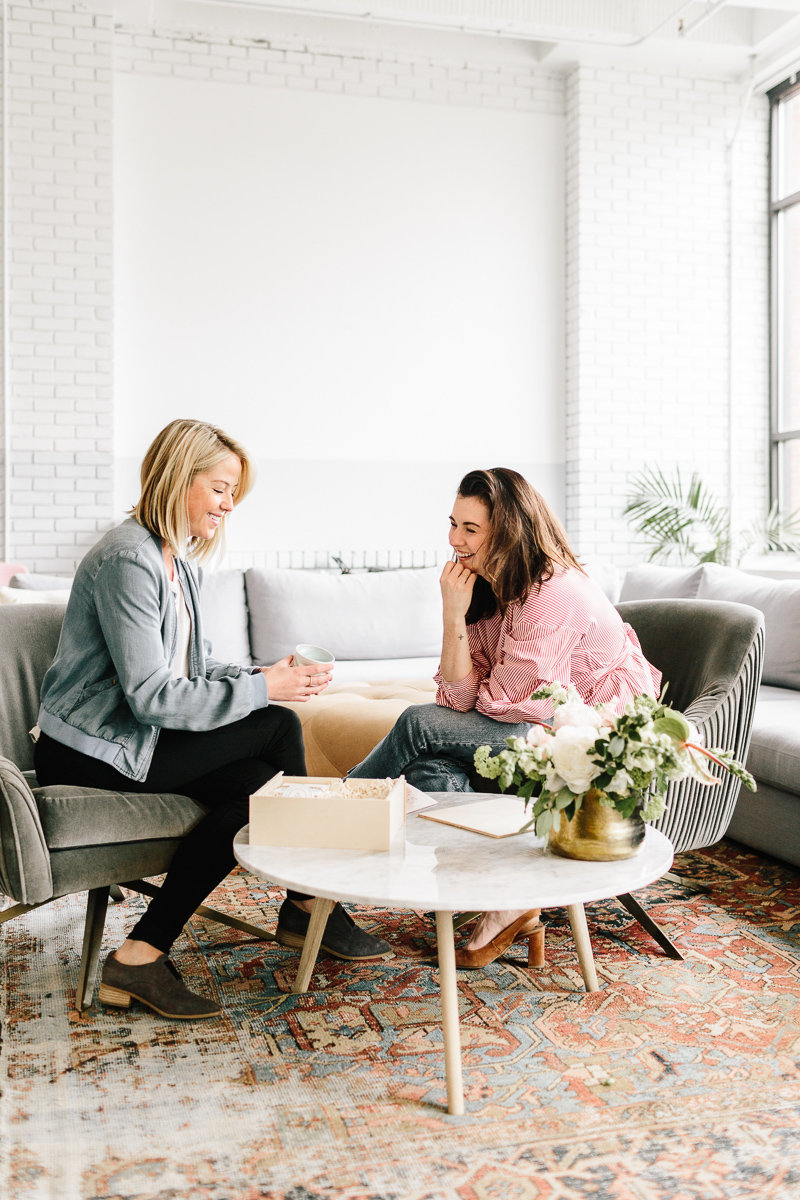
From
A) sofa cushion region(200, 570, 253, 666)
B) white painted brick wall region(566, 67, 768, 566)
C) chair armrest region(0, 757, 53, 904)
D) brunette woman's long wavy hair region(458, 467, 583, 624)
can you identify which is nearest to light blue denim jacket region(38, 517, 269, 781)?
chair armrest region(0, 757, 53, 904)

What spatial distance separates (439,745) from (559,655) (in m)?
0.37

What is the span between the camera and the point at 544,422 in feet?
21.0

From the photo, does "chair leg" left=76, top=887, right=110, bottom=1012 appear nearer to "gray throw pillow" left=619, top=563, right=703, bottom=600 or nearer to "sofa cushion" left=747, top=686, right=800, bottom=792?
"sofa cushion" left=747, top=686, right=800, bottom=792

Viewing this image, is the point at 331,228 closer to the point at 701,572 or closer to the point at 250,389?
the point at 250,389

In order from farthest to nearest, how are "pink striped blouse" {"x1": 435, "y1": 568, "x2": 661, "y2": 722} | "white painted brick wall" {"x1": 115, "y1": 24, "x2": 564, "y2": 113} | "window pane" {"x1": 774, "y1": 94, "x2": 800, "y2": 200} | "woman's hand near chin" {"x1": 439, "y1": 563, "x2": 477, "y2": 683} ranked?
1. "window pane" {"x1": 774, "y1": 94, "x2": 800, "y2": 200}
2. "white painted brick wall" {"x1": 115, "y1": 24, "x2": 564, "y2": 113}
3. "woman's hand near chin" {"x1": 439, "y1": 563, "x2": 477, "y2": 683}
4. "pink striped blouse" {"x1": 435, "y1": 568, "x2": 661, "y2": 722}

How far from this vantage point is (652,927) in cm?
258

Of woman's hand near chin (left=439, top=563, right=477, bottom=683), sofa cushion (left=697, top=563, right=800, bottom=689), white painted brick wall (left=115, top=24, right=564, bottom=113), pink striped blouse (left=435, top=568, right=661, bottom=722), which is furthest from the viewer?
white painted brick wall (left=115, top=24, right=564, bottom=113)

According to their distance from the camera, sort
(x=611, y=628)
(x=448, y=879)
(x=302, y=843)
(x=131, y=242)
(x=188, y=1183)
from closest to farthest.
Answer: (x=188, y=1183) < (x=448, y=879) < (x=302, y=843) < (x=611, y=628) < (x=131, y=242)

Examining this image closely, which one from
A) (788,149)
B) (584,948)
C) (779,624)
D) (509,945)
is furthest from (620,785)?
(788,149)

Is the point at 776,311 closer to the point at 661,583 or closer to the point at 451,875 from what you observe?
the point at 661,583

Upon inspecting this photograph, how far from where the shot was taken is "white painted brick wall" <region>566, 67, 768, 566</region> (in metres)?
6.25

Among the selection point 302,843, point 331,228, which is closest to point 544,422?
point 331,228

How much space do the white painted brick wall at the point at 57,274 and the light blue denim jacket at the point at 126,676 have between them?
135 inches

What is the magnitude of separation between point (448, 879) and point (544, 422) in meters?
4.92
